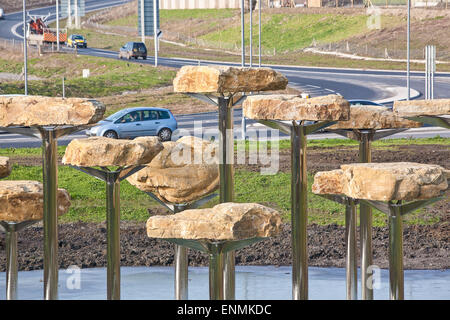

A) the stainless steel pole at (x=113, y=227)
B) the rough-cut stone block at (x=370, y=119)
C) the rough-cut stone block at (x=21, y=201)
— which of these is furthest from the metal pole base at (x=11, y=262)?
the rough-cut stone block at (x=370, y=119)

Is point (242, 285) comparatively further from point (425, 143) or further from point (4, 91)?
point (4, 91)

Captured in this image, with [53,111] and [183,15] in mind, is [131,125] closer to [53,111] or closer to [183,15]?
[53,111]

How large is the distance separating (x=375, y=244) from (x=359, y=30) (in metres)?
78.6

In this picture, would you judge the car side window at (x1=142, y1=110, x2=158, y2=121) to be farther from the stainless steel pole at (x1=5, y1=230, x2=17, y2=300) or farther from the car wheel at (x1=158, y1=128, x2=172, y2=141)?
the stainless steel pole at (x1=5, y1=230, x2=17, y2=300)

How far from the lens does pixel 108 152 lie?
1436cm

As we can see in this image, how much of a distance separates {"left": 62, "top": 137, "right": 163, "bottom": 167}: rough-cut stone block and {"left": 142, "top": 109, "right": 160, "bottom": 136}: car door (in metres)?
31.4

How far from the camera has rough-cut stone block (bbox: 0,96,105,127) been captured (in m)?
14.7

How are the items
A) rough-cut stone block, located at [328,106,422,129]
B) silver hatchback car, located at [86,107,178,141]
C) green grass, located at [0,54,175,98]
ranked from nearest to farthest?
rough-cut stone block, located at [328,106,422,129], silver hatchback car, located at [86,107,178,141], green grass, located at [0,54,175,98]

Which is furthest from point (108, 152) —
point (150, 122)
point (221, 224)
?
point (150, 122)

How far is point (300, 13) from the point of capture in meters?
115

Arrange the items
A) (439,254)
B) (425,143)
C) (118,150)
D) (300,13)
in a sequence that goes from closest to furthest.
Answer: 1. (118,150)
2. (439,254)
3. (425,143)
4. (300,13)

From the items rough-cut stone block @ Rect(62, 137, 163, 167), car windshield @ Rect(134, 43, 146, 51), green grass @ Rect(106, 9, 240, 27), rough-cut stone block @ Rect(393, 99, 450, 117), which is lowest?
rough-cut stone block @ Rect(62, 137, 163, 167)

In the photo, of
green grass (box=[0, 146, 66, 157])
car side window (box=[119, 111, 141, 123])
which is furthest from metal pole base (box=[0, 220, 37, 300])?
car side window (box=[119, 111, 141, 123])
